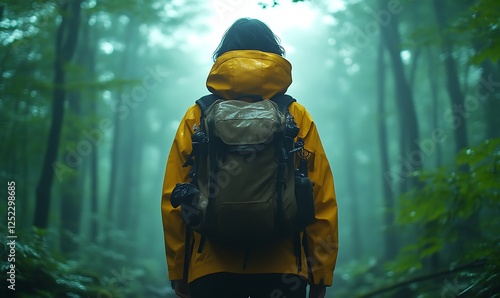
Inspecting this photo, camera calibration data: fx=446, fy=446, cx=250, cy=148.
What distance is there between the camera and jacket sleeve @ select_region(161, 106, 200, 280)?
8.19ft

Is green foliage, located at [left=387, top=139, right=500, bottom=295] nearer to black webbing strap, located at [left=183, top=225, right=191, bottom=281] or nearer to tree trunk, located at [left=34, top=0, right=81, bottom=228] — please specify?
black webbing strap, located at [left=183, top=225, right=191, bottom=281]

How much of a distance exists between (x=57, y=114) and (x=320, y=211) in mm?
6613

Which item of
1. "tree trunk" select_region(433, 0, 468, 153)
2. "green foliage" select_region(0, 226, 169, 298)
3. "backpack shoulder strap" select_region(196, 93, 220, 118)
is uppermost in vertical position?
"tree trunk" select_region(433, 0, 468, 153)

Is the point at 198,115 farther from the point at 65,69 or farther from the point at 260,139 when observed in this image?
the point at 65,69

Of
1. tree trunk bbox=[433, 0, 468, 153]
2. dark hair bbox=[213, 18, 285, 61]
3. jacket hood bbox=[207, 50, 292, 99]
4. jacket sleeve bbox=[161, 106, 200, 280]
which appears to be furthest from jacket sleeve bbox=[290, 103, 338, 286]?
tree trunk bbox=[433, 0, 468, 153]

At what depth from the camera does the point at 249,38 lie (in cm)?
278

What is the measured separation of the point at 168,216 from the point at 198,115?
2.05 ft

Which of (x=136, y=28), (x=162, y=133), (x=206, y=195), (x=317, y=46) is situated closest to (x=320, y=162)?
(x=206, y=195)

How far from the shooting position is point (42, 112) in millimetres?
13461

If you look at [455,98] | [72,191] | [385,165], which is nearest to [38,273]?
[72,191]

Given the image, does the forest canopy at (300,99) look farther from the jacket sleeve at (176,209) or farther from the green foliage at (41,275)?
the jacket sleeve at (176,209)

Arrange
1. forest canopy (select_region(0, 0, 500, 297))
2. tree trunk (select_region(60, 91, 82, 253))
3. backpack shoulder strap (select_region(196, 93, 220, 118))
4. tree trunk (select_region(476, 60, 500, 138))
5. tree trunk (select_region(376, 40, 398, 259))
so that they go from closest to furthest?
backpack shoulder strap (select_region(196, 93, 220, 118)) < forest canopy (select_region(0, 0, 500, 297)) < tree trunk (select_region(476, 60, 500, 138)) < tree trunk (select_region(60, 91, 82, 253)) < tree trunk (select_region(376, 40, 398, 259))

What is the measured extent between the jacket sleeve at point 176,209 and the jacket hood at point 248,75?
27 cm

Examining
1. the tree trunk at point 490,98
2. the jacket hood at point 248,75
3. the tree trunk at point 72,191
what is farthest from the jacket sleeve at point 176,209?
the tree trunk at point 490,98
